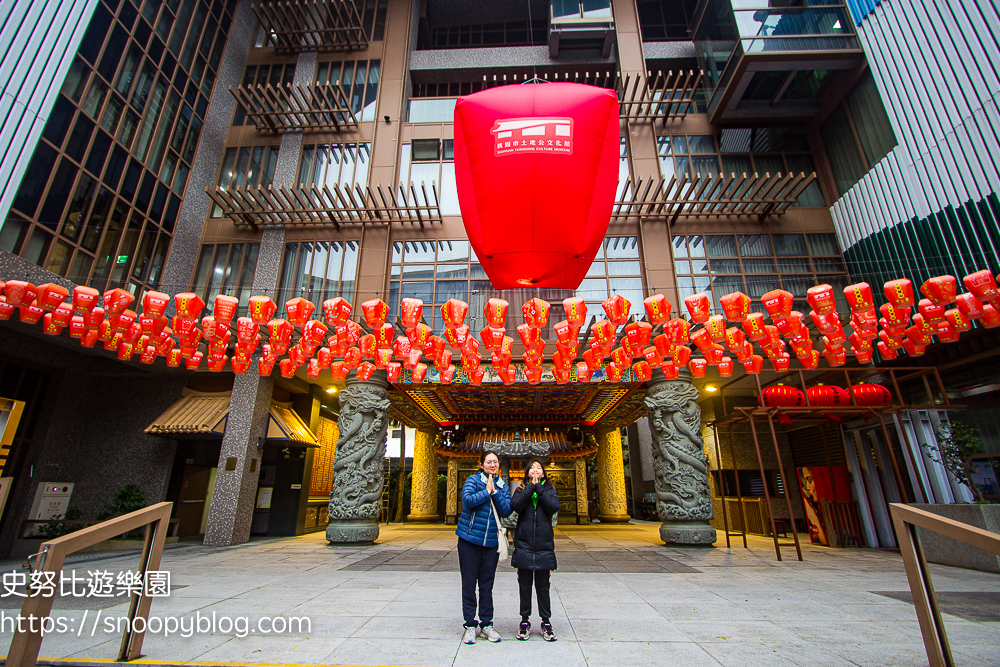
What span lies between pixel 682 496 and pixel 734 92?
12445 mm

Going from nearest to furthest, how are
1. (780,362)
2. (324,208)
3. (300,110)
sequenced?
(780,362)
(324,208)
(300,110)

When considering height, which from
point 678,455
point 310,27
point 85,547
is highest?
point 310,27

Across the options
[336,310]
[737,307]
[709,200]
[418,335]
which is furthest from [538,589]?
[709,200]

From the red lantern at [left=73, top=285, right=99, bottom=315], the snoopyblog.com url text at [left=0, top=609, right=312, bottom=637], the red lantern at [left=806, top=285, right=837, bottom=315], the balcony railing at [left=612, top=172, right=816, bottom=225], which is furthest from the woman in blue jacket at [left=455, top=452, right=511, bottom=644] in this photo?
the balcony railing at [left=612, top=172, right=816, bottom=225]

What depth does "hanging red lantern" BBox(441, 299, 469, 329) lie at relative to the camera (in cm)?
846

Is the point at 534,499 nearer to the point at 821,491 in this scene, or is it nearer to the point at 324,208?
the point at 821,491

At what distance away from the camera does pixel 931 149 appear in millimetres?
10438

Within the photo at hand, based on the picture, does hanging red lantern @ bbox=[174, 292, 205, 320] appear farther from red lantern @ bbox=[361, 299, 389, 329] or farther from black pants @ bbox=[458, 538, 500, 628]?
black pants @ bbox=[458, 538, 500, 628]

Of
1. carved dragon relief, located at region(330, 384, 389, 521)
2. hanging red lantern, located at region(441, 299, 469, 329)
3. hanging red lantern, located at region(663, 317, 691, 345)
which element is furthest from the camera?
carved dragon relief, located at region(330, 384, 389, 521)

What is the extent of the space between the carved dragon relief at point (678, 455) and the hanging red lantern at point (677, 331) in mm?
3095

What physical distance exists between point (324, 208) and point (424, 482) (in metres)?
12.6

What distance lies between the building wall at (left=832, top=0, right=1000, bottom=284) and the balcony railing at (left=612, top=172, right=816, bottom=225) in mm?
1937

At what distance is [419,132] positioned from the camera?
1557 cm

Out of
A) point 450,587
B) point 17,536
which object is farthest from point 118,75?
point 450,587
